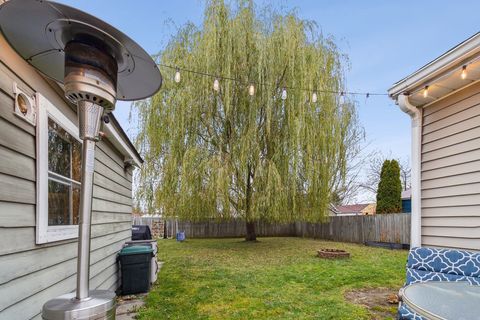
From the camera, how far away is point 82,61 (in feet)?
4.53

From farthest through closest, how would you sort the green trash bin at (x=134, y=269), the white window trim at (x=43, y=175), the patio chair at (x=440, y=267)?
the green trash bin at (x=134, y=269), the patio chair at (x=440, y=267), the white window trim at (x=43, y=175)

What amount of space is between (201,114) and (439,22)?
20.5 feet

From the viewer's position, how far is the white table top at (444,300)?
1.62m

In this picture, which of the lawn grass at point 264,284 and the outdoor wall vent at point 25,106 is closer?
the outdoor wall vent at point 25,106

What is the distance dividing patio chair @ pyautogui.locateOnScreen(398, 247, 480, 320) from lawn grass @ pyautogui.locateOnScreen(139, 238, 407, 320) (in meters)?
0.84

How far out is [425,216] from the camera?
12.5 feet

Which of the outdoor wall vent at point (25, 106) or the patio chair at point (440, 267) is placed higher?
the outdoor wall vent at point (25, 106)

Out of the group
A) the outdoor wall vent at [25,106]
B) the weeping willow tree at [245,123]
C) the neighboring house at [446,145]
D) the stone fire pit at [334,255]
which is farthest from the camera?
the weeping willow tree at [245,123]

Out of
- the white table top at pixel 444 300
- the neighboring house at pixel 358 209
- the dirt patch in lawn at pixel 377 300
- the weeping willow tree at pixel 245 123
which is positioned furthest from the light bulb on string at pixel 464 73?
the neighboring house at pixel 358 209

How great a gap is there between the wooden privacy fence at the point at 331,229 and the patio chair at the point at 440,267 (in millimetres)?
7448

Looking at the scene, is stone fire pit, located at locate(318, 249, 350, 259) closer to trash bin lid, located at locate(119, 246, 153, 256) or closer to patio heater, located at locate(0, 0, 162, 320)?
trash bin lid, located at locate(119, 246, 153, 256)

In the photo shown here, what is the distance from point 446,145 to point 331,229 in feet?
32.1

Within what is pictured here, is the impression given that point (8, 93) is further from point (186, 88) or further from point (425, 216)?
point (186, 88)

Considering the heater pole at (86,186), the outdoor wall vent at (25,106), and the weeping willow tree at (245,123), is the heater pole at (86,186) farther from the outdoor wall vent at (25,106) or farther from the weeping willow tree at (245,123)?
the weeping willow tree at (245,123)
